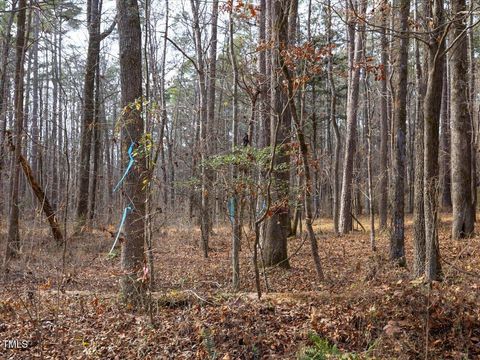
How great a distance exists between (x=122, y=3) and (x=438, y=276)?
5.80m

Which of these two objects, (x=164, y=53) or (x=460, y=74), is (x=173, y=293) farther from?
(x=164, y=53)

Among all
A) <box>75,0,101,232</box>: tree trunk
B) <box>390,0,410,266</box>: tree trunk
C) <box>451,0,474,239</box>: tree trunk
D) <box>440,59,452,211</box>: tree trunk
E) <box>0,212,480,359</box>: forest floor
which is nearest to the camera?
<box>0,212,480,359</box>: forest floor

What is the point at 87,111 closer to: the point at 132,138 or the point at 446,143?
the point at 132,138

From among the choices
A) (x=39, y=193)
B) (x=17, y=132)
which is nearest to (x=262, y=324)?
(x=17, y=132)

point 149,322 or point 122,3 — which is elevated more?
point 122,3

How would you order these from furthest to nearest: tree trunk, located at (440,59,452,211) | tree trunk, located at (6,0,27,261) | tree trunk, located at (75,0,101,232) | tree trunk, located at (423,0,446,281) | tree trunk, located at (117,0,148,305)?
tree trunk, located at (440,59,452,211) → tree trunk, located at (75,0,101,232) → tree trunk, located at (6,0,27,261) → tree trunk, located at (117,0,148,305) → tree trunk, located at (423,0,446,281)

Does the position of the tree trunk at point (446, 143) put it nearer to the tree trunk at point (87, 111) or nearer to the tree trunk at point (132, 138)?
the tree trunk at point (87, 111)

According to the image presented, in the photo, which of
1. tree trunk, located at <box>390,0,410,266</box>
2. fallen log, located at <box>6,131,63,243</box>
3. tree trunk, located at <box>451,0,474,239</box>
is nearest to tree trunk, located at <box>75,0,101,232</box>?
fallen log, located at <box>6,131,63,243</box>

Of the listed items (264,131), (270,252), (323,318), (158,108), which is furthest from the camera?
(264,131)

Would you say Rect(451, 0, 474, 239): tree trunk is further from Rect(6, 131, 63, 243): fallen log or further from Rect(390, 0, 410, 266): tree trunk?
Rect(6, 131, 63, 243): fallen log

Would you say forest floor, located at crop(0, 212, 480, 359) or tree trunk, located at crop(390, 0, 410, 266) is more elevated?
tree trunk, located at crop(390, 0, 410, 266)

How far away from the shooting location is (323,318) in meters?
5.16

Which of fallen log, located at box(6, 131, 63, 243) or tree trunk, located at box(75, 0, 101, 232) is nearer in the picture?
fallen log, located at box(6, 131, 63, 243)

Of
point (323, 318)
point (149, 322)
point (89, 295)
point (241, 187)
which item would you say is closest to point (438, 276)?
point (323, 318)
